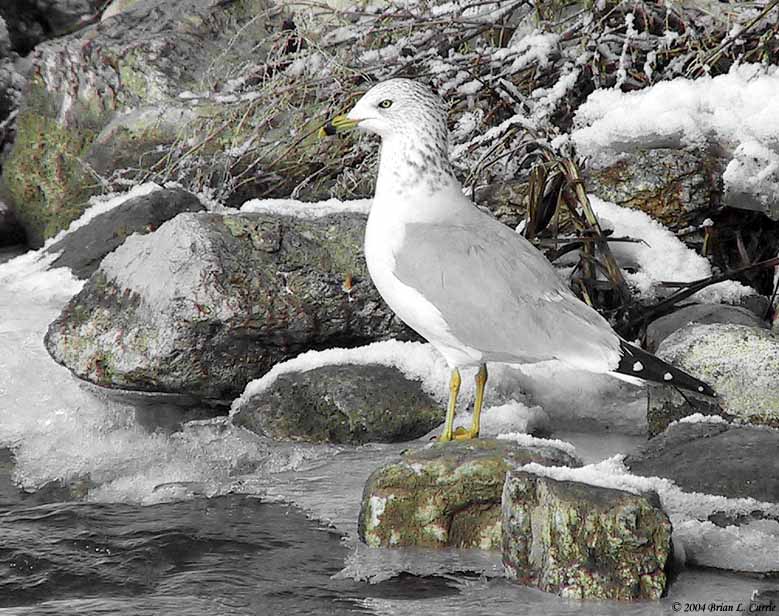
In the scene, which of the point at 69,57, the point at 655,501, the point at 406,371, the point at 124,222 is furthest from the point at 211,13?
the point at 655,501

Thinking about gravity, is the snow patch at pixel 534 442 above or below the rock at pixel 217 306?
below

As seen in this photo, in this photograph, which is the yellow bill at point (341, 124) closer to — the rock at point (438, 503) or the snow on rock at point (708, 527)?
the rock at point (438, 503)

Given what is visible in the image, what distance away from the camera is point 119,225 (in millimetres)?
6496

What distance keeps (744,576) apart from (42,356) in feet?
10.4

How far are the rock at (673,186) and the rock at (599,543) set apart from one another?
276 centimetres

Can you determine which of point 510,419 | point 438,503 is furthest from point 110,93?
point 438,503

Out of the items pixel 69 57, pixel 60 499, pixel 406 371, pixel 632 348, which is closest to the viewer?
pixel 632 348

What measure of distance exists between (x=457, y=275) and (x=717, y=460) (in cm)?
98

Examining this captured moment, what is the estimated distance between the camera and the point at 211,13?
8.21 m

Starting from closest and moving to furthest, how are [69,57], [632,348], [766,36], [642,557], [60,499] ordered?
[642,557]
[632,348]
[60,499]
[766,36]
[69,57]

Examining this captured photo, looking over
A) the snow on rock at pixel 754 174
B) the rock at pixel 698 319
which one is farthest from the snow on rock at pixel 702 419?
the snow on rock at pixel 754 174

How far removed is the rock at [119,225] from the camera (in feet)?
21.2

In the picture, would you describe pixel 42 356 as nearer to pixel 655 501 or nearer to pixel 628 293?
pixel 628 293

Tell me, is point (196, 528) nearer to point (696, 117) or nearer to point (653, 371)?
point (653, 371)
